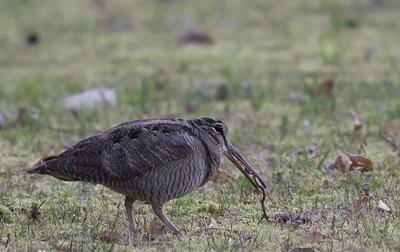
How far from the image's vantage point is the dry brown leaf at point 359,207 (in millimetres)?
5264

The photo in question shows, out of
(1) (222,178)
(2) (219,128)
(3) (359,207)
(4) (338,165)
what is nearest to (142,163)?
(2) (219,128)

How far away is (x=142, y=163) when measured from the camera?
479cm

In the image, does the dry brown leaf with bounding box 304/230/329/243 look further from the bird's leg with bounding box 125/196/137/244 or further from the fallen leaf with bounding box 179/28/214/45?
the fallen leaf with bounding box 179/28/214/45

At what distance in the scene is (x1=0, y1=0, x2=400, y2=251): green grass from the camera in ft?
16.5

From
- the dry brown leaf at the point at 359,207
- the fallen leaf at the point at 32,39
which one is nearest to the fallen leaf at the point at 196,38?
the fallen leaf at the point at 32,39

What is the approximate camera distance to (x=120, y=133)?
16.1 feet

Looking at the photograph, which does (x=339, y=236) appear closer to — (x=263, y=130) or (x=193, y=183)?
(x=193, y=183)

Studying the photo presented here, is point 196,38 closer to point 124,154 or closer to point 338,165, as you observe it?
point 338,165

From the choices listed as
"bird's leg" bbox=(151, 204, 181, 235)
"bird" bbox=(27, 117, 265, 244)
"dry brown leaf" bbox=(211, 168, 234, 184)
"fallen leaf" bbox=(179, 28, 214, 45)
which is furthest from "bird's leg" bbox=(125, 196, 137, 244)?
"fallen leaf" bbox=(179, 28, 214, 45)

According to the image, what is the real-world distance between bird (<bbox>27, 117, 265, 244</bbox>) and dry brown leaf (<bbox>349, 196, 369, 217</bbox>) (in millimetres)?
798

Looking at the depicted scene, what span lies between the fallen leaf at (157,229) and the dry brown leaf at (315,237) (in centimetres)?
66

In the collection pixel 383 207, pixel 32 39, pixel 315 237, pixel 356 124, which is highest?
pixel 315 237

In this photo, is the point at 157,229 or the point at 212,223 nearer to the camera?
the point at 157,229

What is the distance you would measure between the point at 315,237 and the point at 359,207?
0.66m
